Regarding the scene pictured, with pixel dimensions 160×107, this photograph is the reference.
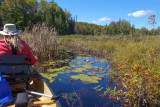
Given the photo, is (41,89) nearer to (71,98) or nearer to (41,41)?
(71,98)

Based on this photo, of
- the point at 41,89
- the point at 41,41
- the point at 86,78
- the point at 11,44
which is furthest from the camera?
the point at 41,41

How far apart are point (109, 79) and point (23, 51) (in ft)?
12.1

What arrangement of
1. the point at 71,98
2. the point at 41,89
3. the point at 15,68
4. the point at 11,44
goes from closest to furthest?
the point at 11,44 → the point at 15,68 → the point at 41,89 → the point at 71,98

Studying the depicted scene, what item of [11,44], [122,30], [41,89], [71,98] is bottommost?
[71,98]

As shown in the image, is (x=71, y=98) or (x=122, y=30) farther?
(x=122, y=30)

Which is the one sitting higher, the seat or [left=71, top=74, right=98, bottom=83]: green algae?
the seat

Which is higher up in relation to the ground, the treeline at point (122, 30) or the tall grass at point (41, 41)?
the treeline at point (122, 30)

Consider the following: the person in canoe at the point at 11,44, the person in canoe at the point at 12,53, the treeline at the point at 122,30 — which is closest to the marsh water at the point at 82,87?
the person in canoe at the point at 12,53

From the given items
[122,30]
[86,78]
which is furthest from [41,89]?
[122,30]

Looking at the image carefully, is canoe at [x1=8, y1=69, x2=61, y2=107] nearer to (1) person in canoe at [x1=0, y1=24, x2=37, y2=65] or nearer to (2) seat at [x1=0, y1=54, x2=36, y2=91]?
(2) seat at [x1=0, y1=54, x2=36, y2=91]

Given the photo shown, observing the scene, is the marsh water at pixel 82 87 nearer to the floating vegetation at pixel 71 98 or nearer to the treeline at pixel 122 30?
the floating vegetation at pixel 71 98

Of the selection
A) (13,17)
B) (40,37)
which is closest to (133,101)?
(40,37)

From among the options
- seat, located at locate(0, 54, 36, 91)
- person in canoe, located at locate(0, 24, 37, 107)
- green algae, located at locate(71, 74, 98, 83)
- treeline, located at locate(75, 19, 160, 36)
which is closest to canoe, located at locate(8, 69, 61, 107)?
seat, located at locate(0, 54, 36, 91)

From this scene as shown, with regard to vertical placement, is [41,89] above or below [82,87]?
above
